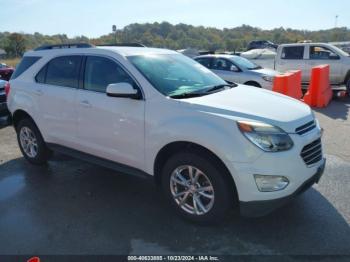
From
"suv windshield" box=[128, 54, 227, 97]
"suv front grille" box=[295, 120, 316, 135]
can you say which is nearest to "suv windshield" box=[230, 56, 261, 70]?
"suv windshield" box=[128, 54, 227, 97]

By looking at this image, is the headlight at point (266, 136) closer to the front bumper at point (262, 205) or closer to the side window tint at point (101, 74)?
the front bumper at point (262, 205)

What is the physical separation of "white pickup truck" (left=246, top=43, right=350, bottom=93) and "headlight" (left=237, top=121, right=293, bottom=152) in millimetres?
10320

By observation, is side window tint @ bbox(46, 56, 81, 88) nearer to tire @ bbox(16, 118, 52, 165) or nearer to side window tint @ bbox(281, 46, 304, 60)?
tire @ bbox(16, 118, 52, 165)

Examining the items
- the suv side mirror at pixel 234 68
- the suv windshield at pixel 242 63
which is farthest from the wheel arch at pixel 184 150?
the suv windshield at pixel 242 63

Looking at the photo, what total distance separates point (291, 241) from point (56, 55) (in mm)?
4013

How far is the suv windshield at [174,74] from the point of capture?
13.2 ft

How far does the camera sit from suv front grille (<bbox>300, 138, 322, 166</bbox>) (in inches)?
135

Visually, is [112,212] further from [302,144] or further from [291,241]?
[302,144]

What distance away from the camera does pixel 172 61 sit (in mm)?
4656

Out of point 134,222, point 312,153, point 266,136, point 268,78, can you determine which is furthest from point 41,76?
point 268,78

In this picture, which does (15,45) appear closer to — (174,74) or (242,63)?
(242,63)

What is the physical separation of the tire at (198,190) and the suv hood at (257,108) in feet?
1.70

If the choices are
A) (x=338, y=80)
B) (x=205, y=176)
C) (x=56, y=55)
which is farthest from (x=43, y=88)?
(x=338, y=80)

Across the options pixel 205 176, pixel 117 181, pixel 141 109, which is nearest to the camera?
pixel 205 176
